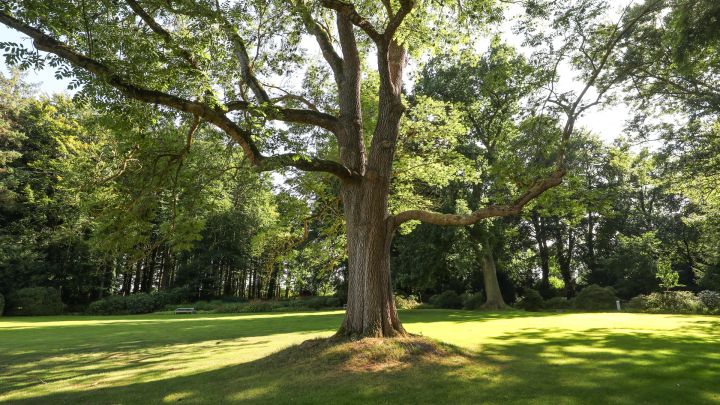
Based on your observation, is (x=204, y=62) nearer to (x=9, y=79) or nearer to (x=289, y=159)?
(x=289, y=159)

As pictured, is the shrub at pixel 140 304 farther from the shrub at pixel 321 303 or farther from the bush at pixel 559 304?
the bush at pixel 559 304

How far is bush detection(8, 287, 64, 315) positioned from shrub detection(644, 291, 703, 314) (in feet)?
130

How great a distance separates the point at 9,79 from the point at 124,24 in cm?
3739

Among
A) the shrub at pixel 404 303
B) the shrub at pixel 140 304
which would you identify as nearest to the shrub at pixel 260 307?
the shrub at pixel 140 304

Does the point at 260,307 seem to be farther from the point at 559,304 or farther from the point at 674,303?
the point at 674,303

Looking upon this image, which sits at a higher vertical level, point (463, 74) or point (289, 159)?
point (463, 74)

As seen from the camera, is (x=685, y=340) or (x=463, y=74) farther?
(x=463, y=74)

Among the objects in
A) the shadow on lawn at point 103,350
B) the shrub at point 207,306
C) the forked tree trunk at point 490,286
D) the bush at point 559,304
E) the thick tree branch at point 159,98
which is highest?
the thick tree branch at point 159,98

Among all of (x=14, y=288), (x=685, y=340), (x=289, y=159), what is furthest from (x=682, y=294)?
(x=14, y=288)

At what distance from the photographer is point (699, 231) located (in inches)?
1227

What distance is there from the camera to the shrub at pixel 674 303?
2238 cm

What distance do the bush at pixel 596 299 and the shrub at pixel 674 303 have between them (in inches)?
87.5

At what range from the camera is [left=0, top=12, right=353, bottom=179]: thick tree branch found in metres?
6.51

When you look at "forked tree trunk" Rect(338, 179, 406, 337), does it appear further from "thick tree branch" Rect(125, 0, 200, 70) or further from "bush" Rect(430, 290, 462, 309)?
"bush" Rect(430, 290, 462, 309)
